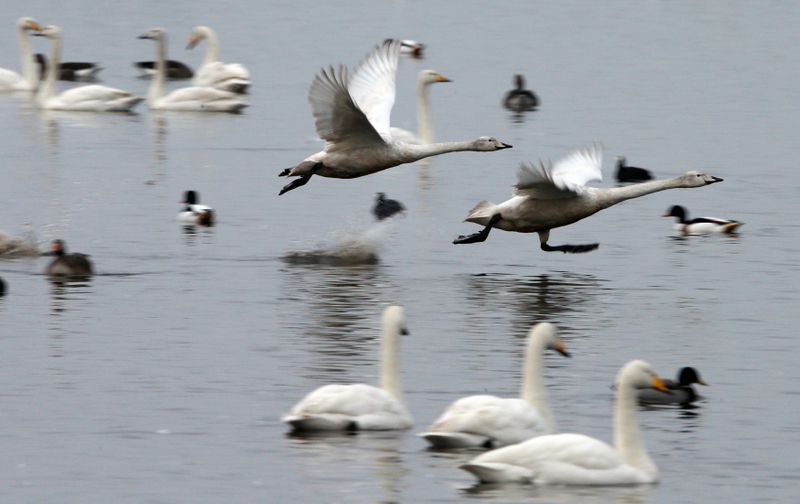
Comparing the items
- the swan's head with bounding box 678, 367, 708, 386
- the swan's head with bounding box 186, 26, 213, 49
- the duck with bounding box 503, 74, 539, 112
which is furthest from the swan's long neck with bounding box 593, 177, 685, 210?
the swan's head with bounding box 186, 26, 213, 49

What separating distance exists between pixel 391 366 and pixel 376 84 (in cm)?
850

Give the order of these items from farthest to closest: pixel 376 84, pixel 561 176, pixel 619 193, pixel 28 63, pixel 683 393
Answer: pixel 28 63
pixel 376 84
pixel 561 176
pixel 619 193
pixel 683 393

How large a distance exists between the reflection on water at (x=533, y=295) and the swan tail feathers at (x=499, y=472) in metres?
5.36

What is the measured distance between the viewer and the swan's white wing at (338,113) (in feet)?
59.6

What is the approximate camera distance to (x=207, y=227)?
73.7 feet

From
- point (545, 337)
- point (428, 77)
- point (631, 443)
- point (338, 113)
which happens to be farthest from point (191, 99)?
point (631, 443)

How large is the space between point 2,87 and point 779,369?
23590 mm

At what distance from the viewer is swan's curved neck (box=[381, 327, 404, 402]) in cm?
1286

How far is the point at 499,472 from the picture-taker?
11.1 m

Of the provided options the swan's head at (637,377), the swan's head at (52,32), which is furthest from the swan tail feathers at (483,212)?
the swan's head at (52,32)

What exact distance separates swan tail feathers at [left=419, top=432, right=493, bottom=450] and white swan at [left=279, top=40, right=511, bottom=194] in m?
6.36

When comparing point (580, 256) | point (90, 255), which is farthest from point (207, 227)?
point (580, 256)

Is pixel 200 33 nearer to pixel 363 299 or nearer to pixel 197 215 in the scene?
pixel 197 215

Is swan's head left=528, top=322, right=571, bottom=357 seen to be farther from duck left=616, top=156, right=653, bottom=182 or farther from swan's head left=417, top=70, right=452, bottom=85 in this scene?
swan's head left=417, top=70, right=452, bottom=85
